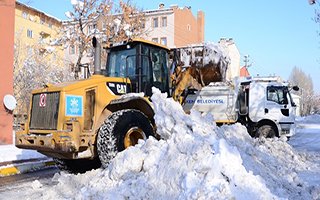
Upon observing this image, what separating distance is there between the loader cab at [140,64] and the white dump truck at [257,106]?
15.2 ft

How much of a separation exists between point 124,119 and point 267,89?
805 centimetres

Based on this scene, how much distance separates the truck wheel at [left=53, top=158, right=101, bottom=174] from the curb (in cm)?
172

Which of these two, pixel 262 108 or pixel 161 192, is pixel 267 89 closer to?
pixel 262 108

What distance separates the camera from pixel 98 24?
19109mm

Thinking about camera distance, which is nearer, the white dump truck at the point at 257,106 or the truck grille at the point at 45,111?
the truck grille at the point at 45,111

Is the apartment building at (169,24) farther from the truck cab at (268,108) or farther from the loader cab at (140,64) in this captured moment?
the loader cab at (140,64)

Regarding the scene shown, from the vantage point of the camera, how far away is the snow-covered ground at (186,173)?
455cm

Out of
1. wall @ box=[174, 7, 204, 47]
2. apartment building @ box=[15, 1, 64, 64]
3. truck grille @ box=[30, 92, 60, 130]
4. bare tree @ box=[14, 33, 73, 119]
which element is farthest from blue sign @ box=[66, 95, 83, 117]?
wall @ box=[174, 7, 204, 47]

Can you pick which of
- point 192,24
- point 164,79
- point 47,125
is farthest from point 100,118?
point 192,24

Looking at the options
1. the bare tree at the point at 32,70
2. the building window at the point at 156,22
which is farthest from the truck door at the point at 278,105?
the building window at the point at 156,22

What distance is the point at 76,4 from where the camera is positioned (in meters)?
16.7

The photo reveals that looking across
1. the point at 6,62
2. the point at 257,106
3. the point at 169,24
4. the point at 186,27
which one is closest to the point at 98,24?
the point at 6,62

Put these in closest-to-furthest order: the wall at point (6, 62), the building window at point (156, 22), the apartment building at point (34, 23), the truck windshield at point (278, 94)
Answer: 1. the truck windshield at point (278, 94)
2. the wall at point (6, 62)
3. the apartment building at point (34, 23)
4. the building window at point (156, 22)

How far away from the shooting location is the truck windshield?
520 inches
